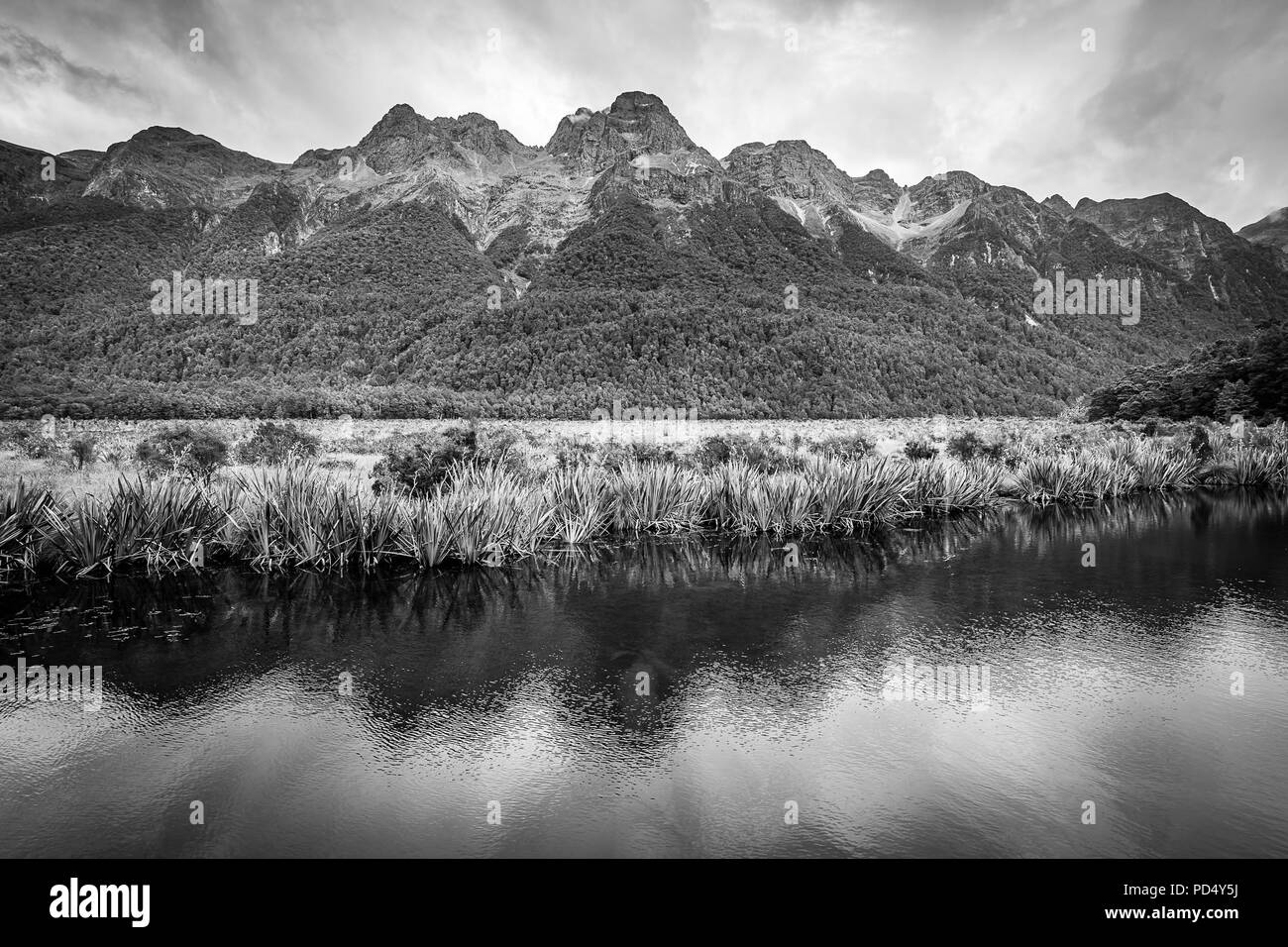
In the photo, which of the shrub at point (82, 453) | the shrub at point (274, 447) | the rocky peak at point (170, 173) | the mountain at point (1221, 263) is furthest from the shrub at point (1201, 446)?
the rocky peak at point (170, 173)

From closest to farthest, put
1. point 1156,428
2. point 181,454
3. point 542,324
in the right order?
point 181,454 → point 1156,428 → point 542,324

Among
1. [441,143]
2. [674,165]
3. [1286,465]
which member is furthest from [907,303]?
[441,143]

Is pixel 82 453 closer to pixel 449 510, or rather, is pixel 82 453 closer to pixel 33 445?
pixel 33 445

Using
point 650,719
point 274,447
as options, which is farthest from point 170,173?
point 650,719

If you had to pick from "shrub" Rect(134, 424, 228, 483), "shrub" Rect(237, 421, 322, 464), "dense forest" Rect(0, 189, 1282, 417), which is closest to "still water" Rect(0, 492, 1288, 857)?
"shrub" Rect(134, 424, 228, 483)
